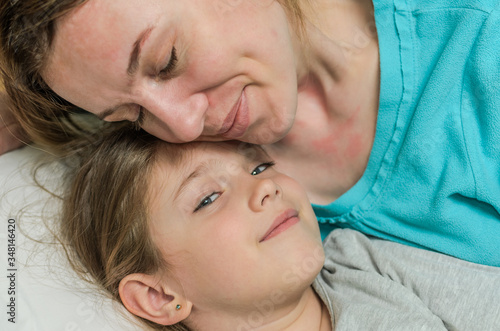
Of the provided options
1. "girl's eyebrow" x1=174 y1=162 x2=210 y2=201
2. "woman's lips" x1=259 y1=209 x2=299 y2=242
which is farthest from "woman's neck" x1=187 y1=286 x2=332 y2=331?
"girl's eyebrow" x1=174 y1=162 x2=210 y2=201

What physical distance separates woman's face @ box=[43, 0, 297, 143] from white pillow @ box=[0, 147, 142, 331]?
39 centimetres

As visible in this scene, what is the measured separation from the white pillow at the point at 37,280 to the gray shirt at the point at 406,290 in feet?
1.64

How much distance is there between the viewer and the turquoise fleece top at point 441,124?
1.20 m

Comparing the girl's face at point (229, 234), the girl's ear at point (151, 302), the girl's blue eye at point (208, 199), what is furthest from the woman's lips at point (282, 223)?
the girl's ear at point (151, 302)

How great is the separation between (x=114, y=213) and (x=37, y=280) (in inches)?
8.7

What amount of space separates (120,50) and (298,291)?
2.10 feet

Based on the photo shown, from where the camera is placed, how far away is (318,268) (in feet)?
3.86

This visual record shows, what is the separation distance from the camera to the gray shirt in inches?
46.2

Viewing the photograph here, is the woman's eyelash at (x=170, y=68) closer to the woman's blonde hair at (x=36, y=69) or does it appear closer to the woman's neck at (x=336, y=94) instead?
the woman's blonde hair at (x=36, y=69)

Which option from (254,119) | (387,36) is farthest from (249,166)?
(387,36)

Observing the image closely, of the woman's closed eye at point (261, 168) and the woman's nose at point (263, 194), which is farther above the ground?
the woman's nose at point (263, 194)

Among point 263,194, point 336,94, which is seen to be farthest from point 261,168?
point 336,94

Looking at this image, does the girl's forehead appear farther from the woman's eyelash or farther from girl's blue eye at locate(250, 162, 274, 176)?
the woman's eyelash

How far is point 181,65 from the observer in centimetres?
100
